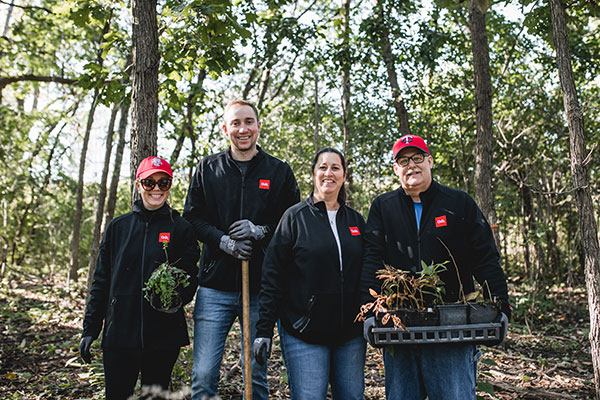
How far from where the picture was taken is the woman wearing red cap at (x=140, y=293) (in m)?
3.02

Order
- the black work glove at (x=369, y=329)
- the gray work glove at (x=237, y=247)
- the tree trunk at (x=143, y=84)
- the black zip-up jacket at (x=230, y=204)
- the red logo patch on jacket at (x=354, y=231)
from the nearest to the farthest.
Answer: the black work glove at (x=369, y=329) < the red logo patch on jacket at (x=354, y=231) < the gray work glove at (x=237, y=247) < the black zip-up jacket at (x=230, y=204) < the tree trunk at (x=143, y=84)

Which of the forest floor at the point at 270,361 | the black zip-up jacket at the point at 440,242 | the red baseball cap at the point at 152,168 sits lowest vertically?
the forest floor at the point at 270,361

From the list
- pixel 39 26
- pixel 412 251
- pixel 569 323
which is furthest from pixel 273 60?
pixel 569 323

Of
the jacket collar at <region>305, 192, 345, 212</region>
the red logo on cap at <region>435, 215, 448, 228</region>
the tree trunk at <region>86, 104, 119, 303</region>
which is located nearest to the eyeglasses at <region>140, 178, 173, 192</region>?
the jacket collar at <region>305, 192, 345, 212</region>

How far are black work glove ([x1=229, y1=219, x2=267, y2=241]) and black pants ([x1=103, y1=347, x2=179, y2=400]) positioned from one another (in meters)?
0.91

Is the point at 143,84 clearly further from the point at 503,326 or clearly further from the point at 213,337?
the point at 503,326

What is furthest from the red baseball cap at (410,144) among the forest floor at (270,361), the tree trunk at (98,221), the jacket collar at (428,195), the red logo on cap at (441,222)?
the tree trunk at (98,221)

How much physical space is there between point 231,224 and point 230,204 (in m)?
0.15

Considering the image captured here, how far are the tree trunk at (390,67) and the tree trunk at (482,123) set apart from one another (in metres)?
1.75

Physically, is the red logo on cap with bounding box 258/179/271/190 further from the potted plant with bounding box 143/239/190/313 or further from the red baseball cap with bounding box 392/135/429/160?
the red baseball cap with bounding box 392/135/429/160

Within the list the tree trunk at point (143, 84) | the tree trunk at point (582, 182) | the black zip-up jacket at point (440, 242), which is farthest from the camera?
the tree trunk at point (582, 182)

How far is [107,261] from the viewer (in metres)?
3.23

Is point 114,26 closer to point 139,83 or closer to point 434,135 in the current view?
point 139,83

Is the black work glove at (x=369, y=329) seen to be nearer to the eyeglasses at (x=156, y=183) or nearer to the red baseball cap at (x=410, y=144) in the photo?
the red baseball cap at (x=410, y=144)
